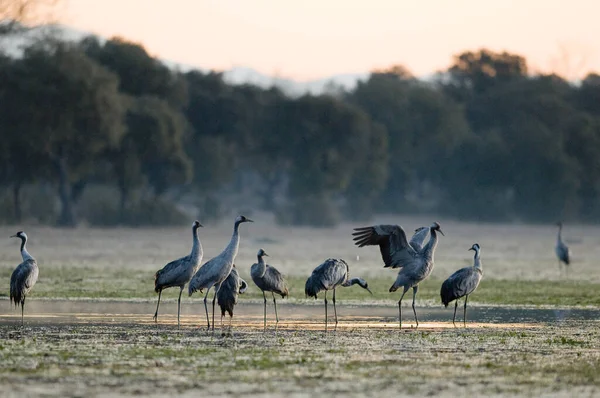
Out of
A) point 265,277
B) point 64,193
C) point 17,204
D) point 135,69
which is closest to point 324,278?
point 265,277

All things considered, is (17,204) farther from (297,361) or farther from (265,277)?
(297,361)

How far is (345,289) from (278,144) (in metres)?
44.9

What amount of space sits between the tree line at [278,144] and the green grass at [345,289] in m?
25.5

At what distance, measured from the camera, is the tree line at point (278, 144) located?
5812cm

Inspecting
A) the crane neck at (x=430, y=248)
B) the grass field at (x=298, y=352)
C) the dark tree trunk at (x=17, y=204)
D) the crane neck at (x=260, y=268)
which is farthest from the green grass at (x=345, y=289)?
the dark tree trunk at (x=17, y=204)

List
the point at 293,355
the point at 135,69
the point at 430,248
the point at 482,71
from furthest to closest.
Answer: the point at 482,71
the point at 135,69
the point at 430,248
the point at 293,355

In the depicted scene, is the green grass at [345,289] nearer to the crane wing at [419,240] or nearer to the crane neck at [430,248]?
the crane wing at [419,240]

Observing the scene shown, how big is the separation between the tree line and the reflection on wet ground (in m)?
34.8

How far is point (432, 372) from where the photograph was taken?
1439cm

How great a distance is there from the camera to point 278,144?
74500 millimetres

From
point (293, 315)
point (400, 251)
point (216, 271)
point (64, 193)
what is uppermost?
point (64, 193)

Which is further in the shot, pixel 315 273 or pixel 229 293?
pixel 315 273

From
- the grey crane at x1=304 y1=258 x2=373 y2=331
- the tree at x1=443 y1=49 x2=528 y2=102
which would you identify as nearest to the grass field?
the grey crane at x1=304 y1=258 x2=373 y2=331

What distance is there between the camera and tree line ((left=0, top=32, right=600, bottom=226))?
191 ft
